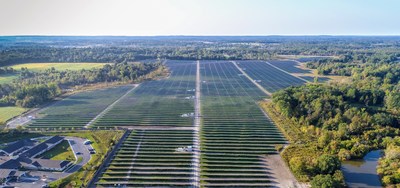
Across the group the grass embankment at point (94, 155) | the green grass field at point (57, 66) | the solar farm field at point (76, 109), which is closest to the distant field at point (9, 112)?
the solar farm field at point (76, 109)

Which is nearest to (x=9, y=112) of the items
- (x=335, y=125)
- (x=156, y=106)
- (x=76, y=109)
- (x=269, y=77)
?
(x=76, y=109)

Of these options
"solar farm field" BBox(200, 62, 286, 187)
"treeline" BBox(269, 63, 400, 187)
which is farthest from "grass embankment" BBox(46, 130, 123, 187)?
"treeline" BBox(269, 63, 400, 187)

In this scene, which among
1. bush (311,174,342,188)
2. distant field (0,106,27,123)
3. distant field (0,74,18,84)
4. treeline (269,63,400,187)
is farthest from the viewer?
distant field (0,74,18,84)

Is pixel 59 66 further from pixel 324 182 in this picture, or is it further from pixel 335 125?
pixel 324 182

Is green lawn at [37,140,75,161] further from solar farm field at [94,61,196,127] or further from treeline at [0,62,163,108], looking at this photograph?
treeline at [0,62,163,108]

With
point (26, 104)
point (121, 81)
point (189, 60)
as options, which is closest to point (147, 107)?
point (26, 104)

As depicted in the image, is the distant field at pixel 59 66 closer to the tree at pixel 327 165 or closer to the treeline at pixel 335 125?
the treeline at pixel 335 125
